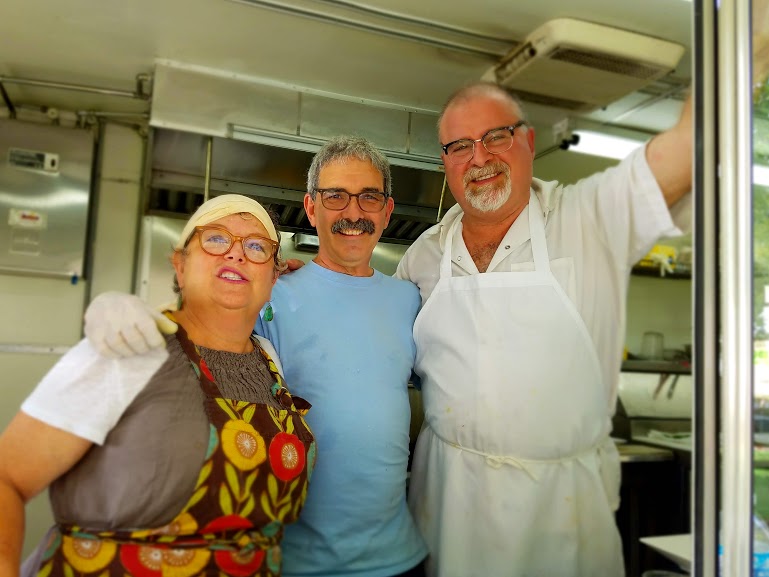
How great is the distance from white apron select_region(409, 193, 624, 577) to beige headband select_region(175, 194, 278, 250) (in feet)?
1.19

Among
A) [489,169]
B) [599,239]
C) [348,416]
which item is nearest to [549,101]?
[489,169]

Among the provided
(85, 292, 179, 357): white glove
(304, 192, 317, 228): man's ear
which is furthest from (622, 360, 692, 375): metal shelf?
(85, 292, 179, 357): white glove

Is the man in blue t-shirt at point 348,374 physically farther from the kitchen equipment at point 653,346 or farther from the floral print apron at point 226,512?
the kitchen equipment at point 653,346

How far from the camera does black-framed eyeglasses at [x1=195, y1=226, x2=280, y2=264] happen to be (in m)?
0.89

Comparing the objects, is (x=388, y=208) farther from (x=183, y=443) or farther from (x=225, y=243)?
(x=183, y=443)

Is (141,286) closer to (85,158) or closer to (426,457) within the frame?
(85,158)

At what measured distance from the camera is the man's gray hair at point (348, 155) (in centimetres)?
100

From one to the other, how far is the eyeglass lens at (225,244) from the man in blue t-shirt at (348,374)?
7 cm

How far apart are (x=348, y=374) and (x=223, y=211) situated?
0.36 m

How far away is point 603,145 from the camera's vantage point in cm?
99

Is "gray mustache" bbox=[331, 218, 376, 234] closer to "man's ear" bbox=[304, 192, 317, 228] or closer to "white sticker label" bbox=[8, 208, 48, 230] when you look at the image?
"man's ear" bbox=[304, 192, 317, 228]

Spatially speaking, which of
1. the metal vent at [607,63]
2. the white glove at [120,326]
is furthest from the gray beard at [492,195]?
the white glove at [120,326]

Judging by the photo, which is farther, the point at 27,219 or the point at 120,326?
the point at 27,219

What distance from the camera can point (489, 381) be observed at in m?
0.98
